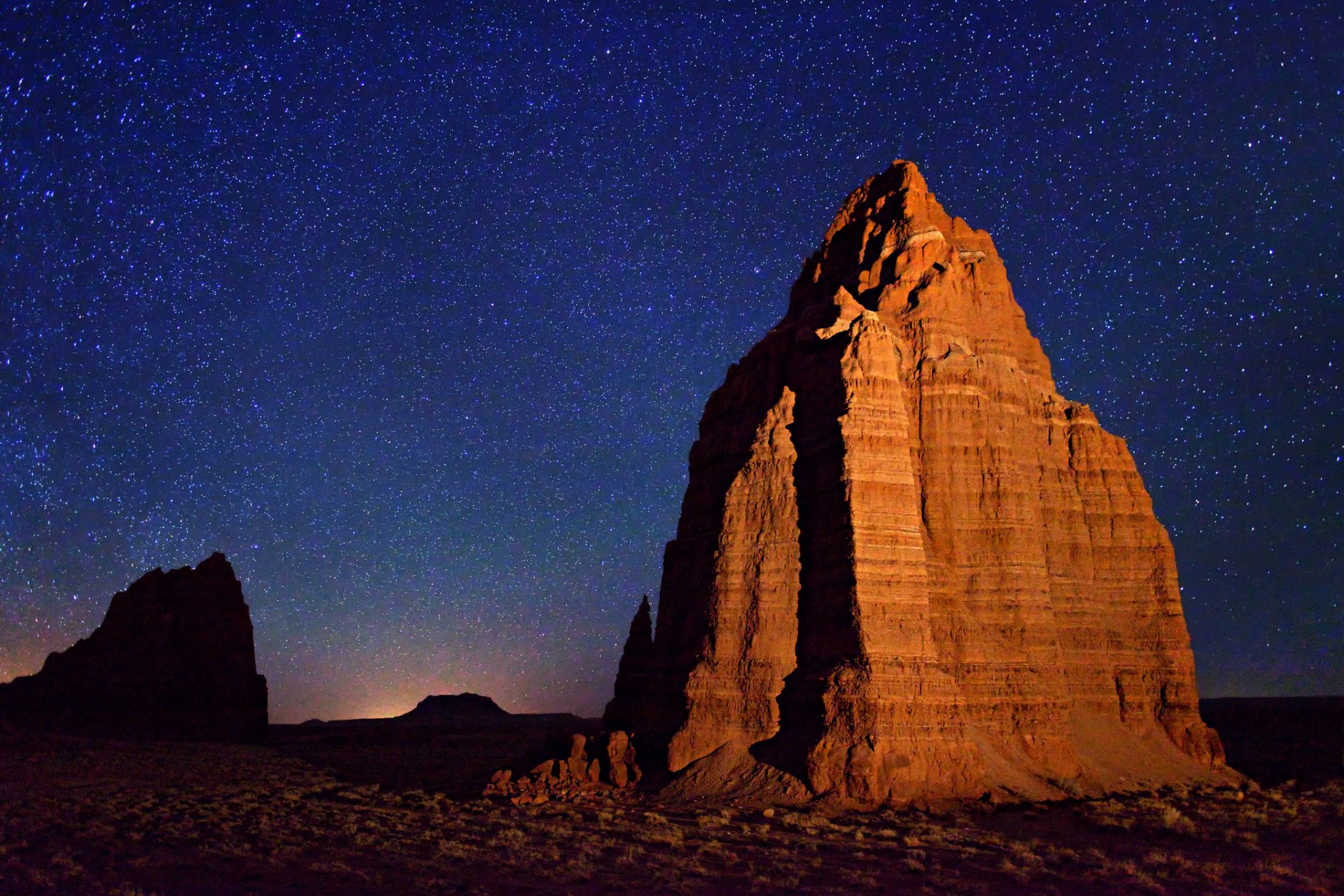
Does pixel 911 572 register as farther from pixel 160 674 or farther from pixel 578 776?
pixel 160 674

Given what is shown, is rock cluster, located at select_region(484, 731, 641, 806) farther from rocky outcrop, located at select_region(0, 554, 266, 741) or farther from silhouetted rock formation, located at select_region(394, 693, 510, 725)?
silhouetted rock formation, located at select_region(394, 693, 510, 725)

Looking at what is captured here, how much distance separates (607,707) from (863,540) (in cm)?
1544

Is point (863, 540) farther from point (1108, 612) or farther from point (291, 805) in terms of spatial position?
point (291, 805)

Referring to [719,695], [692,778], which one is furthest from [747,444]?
[692,778]

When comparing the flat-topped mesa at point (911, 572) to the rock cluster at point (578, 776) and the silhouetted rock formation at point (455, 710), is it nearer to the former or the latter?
the rock cluster at point (578, 776)

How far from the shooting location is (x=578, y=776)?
103 feet

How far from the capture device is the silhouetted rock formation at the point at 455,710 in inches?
5364

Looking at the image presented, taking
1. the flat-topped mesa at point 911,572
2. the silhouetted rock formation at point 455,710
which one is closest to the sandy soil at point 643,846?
the flat-topped mesa at point 911,572

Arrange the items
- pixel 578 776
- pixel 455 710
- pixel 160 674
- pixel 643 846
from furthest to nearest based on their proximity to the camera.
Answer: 1. pixel 455 710
2. pixel 160 674
3. pixel 578 776
4. pixel 643 846

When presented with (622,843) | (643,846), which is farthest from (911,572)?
(622,843)

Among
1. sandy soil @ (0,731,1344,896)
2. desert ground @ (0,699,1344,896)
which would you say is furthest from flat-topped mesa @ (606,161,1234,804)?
sandy soil @ (0,731,1344,896)

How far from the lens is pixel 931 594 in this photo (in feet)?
101

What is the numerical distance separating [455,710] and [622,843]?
141 metres

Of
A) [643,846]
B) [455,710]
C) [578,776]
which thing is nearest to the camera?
[643,846]
